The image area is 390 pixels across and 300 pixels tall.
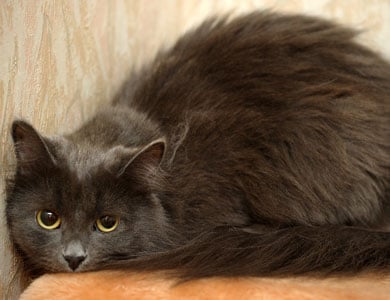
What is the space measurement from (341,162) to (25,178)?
0.85 metres

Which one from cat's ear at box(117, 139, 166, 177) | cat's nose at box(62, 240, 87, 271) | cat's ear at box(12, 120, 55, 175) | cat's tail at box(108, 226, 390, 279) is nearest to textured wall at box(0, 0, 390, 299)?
cat's ear at box(12, 120, 55, 175)

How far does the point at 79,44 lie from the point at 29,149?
0.48m

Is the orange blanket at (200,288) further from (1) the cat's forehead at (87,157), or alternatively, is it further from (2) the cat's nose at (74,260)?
(1) the cat's forehead at (87,157)

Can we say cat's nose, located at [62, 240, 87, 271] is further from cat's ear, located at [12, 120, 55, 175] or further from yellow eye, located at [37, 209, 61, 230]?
cat's ear, located at [12, 120, 55, 175]

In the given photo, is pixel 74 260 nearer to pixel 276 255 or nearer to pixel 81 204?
pixel 81 204

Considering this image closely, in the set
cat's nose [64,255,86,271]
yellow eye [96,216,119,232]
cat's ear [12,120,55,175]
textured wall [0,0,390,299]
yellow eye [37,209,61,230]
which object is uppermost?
textured wall [0,0,390,299]

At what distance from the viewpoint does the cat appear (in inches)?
60.7

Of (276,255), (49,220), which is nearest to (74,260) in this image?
(49,220)

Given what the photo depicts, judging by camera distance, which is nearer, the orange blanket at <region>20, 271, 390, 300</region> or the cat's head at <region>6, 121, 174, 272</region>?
the orange blanket at <region>20, 271, 390, 300</region>

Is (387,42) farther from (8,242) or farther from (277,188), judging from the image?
(8,242)

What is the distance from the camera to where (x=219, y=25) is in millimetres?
2041

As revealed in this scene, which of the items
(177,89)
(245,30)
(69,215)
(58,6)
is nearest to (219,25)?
(245,30)

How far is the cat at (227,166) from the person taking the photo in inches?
60.7

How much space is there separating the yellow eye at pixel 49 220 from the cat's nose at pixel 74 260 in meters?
0.09
